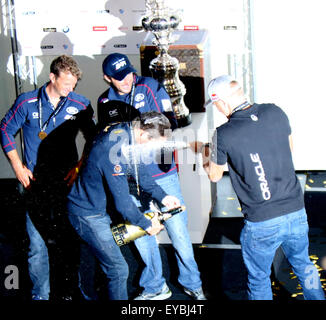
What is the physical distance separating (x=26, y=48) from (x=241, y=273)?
3.25 metres

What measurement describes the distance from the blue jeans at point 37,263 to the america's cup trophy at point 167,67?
55.9 inches

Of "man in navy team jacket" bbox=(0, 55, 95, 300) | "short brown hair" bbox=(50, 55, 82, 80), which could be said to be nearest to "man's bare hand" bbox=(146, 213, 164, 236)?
"man in navy team jacket" bbox=(0, 55, 95, 300)

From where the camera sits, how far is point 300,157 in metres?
5.95

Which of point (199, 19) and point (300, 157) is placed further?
point (300, 157)

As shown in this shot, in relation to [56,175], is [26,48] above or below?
above

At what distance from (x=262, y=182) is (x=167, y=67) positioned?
5.54 feet

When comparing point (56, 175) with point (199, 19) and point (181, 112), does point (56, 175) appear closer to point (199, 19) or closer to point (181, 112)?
point (181, 112)

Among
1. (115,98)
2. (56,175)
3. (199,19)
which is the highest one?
(199,19)

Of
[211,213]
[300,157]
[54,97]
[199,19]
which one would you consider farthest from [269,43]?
→ [54,97]

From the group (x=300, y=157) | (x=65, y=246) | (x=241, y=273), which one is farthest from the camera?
(x=300, y=157)

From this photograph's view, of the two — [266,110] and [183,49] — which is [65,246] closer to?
[183,49]

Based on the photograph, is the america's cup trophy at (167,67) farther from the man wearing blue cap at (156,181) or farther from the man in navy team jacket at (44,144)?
the man in navy team jacket at (44,144)

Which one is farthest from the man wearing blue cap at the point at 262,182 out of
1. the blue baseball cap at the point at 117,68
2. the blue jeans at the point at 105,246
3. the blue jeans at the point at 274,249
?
the blue baseball cap at the point at 117,68

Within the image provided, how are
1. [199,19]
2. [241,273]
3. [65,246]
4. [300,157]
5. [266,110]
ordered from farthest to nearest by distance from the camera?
[300,157]
[199,19]
[65,246]
[241,273]
[266,110]
